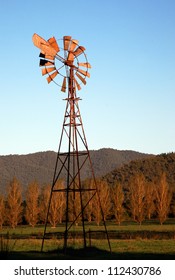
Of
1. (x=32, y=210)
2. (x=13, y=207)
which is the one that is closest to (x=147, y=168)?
(x=32, y=210)

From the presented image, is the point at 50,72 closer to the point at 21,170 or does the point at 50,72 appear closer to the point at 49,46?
the point at 49,46

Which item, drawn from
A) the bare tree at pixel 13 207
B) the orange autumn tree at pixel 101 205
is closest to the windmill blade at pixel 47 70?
the orange autumn tree at pixel 101 205

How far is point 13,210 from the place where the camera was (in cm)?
6088

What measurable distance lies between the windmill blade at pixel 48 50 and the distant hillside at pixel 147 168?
94.5m

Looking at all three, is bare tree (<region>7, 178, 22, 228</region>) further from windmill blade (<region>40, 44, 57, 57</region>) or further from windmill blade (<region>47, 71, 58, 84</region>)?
windmill blade (<region>40, 44, 57, 57</region>)

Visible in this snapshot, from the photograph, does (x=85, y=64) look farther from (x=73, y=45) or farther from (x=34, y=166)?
(x=34, y=166)

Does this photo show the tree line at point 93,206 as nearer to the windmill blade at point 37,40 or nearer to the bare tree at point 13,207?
the bare tree at point 13,207

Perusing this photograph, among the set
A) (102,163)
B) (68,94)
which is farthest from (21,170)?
(68,94)

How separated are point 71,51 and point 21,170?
151 m

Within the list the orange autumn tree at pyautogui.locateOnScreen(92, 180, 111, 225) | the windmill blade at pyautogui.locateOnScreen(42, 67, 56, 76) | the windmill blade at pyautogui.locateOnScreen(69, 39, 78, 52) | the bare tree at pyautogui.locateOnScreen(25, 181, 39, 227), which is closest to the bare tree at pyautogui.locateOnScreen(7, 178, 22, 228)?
the bare tree at pyautogui.locateOnScreen(25, 181, 39, 227)

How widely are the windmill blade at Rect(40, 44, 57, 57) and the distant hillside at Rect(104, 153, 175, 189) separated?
310 ft

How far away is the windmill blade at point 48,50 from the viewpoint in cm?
2083

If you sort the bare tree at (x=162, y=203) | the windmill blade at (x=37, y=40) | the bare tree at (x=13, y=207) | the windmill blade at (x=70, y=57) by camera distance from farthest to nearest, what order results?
the bare tree at (x=13, y=207) → the bare tree at (x=162, y=203) → the windmill blade at (x=70, y=57) → the windmill blade at (x=37, y=40)
